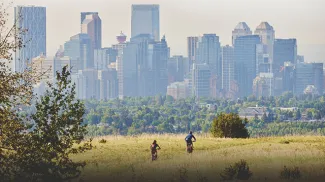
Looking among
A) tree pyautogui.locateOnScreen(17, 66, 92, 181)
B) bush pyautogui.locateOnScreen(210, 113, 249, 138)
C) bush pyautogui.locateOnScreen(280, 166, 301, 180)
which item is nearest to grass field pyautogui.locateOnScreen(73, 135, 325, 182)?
bush pyautogui.locateOnScreen(280, 166, 301, 180)

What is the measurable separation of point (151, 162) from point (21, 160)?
1150 centimetres

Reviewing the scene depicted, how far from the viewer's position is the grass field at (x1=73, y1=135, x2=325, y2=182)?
33500 mm

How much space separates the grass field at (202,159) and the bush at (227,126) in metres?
7.43

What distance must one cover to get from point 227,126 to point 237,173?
81.0 ft

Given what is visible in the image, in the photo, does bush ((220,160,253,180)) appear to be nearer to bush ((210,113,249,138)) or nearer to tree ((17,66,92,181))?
tree ((17,66,92,181))

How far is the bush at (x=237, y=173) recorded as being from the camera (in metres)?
32.6

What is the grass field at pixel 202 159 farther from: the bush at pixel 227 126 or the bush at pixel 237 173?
the bush at pixel 227 126

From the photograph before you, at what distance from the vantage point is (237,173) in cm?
3269

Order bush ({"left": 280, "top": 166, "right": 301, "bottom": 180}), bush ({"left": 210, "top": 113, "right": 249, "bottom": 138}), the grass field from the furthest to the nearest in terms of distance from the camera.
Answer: bush ({"left": 210, "top": 113, "right": 249, "bottom": 138})
the grass field
bush ({"left": 280, "top": 166, "right": 301, "bottom": 180})

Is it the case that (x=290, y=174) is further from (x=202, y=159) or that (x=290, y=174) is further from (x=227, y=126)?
(x=227, y=126)

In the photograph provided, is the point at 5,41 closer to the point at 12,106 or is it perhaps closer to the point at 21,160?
the point at 12,106

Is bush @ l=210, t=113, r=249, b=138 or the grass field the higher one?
bush @ l=210, t=113, r=249, b=138

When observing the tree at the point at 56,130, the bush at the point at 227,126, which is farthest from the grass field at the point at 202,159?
the bush at the point at 227,126

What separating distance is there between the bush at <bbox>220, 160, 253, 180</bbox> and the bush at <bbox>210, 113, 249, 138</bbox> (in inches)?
918
